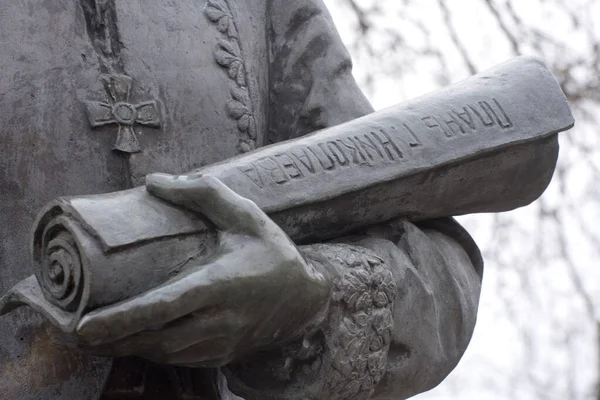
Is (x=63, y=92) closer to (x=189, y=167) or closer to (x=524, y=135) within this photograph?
(x=189, y=167)

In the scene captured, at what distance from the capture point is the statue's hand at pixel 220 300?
2004 millimetres

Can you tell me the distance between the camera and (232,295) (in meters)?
2.04

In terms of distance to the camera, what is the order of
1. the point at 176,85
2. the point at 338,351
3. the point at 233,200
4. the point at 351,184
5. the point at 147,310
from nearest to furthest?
1. the point at 147,310
2. the point at 233,200
3. the point at 338,351
4. the point at 351,184
5. the point at 176,85

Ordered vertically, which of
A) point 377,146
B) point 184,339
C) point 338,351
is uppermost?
point 377,146

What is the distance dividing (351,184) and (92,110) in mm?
431

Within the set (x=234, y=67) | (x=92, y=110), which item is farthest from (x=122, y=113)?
(x=234, y=67)

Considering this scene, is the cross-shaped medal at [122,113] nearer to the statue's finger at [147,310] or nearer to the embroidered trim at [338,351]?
the embroidered trim at [338,351]

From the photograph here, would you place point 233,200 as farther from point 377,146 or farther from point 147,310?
point 377,146

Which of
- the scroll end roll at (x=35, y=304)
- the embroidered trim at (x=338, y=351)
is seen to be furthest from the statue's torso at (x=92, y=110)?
the embroidered trim at (x=338, y=351)

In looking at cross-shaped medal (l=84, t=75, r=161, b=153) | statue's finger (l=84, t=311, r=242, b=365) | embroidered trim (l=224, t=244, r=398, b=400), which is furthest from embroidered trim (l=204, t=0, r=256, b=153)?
statue's finger (l=84, t=311, r=242, b=365)

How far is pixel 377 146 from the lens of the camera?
7.97 feet

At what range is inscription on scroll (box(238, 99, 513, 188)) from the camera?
7.62ft

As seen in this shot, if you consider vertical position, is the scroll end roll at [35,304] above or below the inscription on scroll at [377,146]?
below

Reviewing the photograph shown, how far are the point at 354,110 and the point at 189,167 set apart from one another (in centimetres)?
35
